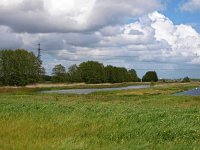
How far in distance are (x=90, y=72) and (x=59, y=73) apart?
1268 centimetres

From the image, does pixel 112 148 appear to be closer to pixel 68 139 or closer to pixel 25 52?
pixel 68 139

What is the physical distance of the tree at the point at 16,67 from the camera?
395 ft

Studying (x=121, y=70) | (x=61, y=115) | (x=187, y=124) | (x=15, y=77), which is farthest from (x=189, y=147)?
(x=121, y=70)

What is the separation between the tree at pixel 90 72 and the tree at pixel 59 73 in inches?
288

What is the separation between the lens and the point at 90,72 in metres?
164

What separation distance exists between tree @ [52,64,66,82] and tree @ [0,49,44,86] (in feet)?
99.1

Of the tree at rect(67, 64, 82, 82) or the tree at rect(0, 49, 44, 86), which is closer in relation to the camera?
the tree at rect(0, 49, 44, 86)

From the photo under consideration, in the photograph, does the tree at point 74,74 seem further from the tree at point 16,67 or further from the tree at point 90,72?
the tree at point 16,67

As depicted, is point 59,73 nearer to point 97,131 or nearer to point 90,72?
point 90,72

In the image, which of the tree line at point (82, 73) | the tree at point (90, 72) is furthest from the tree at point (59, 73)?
the tree at point (90, 72)

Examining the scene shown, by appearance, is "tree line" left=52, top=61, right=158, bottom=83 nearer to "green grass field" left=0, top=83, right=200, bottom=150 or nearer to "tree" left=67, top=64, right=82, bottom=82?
"tree" left=67, top=64, right=82, bottom=82

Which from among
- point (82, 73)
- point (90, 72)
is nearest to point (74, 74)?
point (82, 73)

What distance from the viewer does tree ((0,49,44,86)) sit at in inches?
4739

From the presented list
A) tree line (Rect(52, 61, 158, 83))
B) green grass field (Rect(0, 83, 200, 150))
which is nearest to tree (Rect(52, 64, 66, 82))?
tree line (Rect(52, 61, 158, 83))
